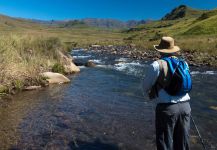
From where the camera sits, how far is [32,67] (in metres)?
18.5

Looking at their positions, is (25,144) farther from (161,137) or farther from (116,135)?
(161,137)

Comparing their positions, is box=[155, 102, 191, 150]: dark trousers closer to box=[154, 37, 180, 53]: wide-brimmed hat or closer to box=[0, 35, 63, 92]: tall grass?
box=[154, 37, 180, 53]: wide-brimmed hat

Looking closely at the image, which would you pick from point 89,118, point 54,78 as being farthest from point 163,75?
point 54,78

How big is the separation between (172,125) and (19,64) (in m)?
12.4

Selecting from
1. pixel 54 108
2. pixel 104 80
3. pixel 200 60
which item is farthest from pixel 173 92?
pixel 200 60

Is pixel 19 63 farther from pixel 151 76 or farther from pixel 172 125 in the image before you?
pixel 172 125

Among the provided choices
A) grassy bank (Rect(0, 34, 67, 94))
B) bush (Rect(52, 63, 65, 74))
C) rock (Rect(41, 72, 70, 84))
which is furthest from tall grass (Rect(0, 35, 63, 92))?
rock (Rect(41, 72, 70, 84))

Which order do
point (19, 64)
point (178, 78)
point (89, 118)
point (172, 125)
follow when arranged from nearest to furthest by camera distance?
1. point (178, 78)
2. point (172, 125)
3. point (89, 118)
4. point (19, 64)

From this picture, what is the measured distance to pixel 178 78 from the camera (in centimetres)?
657

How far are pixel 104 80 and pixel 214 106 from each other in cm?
899

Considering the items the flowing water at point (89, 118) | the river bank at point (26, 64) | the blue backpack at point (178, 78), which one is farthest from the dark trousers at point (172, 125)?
the river bank at point (26, 64)

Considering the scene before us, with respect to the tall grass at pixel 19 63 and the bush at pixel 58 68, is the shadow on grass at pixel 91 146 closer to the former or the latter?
the tall grass at pixel 19 63

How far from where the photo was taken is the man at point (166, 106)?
6.65 m

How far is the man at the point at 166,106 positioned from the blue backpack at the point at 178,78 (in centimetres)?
7
